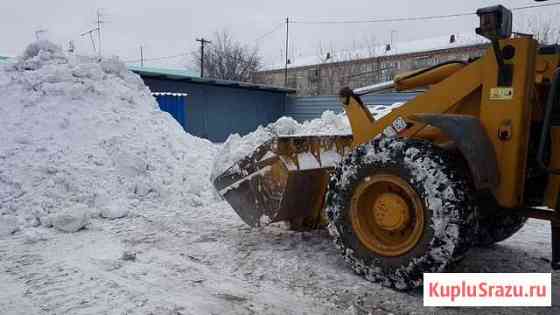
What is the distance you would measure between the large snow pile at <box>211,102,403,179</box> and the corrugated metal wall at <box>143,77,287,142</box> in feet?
23.4

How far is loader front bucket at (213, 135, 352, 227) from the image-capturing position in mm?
4121

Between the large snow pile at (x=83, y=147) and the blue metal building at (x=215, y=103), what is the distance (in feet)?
24.0

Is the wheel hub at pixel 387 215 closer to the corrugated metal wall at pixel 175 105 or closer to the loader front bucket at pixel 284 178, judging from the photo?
the loader front bucket at pixel 284 178

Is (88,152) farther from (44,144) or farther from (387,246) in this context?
(387,246)

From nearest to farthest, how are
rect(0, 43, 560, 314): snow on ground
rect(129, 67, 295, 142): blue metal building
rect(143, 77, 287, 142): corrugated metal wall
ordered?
rect(0, 43, 560, 314): snow on ground, rect(129, 67, 295, 142): blue metal building, rect(143, 77, 287, 142): corrugated metal wall

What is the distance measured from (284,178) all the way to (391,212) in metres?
1.09

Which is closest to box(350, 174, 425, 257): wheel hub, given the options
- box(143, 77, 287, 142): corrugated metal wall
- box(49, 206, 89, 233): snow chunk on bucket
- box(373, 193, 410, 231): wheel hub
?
box(373, 193, 410, 231): wheel hub

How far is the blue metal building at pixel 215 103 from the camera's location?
15773mm

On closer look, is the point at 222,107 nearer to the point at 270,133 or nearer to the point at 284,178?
the point at 270,133

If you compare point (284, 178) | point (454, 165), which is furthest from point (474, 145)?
point (284, 178)

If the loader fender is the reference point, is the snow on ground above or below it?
below

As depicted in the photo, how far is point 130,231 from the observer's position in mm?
4805

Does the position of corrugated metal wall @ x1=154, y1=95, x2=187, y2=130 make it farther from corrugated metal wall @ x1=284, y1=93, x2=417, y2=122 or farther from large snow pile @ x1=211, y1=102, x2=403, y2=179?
large snow pile @ x1=211, y1=102, x2=403, y2=179

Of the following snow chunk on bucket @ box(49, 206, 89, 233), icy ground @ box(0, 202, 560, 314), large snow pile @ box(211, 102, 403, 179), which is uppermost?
large snow pile @ box(211, 102, 403, 179)
